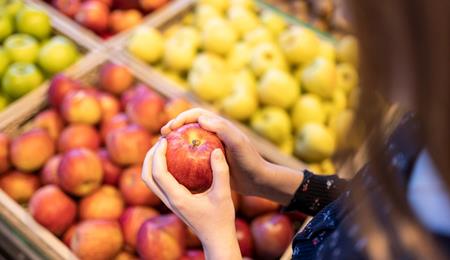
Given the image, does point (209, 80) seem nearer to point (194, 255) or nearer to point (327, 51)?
point (327, 51)

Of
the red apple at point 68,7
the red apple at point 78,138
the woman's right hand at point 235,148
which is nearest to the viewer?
the woman's right hand at point 235,148

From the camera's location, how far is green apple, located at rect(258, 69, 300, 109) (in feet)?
5.32

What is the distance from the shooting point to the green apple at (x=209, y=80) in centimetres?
162

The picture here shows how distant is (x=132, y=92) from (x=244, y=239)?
631mm

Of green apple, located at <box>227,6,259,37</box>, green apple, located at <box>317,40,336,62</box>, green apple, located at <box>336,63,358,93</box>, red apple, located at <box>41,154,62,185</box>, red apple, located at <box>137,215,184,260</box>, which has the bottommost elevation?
red apple, located at <box>41,154,62,185</box>

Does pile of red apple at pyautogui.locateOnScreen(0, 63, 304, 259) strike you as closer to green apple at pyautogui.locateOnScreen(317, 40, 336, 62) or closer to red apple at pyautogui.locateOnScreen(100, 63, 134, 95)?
red apple at pyautogui.locateOnScreen(100, 63, 134, 95)

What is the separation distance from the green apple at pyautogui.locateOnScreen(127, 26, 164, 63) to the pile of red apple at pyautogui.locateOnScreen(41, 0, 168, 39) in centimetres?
17

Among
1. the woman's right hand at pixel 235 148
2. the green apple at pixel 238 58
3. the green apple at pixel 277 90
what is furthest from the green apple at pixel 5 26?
the woman's right hand at pixel 235 148

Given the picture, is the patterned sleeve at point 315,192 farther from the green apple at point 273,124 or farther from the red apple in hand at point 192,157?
the green apple at point 273,124

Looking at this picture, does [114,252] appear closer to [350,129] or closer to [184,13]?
[350,129]

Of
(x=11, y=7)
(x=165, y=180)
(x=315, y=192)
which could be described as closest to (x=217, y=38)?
(x=11, y=7)

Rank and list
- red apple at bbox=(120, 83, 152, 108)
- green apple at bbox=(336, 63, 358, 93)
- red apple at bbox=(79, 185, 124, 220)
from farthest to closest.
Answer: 1. green apple at bbox=(336, 63, 358, 93)
2. red apple at bbox=(120, 83, 152, 108)
3. red apple at bbox=(79, 185, 124, 220)

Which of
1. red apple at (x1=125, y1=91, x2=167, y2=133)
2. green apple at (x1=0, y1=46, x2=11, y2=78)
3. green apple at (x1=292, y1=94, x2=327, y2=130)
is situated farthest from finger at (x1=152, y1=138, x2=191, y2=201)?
green apple at (x1=0, y1=46, x2=11, y2=78)

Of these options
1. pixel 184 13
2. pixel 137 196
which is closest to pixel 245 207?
pixel 137 196
